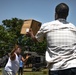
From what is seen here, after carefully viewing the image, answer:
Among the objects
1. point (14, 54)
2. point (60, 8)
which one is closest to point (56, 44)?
point (60, 8)

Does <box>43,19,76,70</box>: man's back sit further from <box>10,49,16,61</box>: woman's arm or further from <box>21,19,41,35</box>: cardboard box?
<box>10,49,16,61</box>: woman's arm

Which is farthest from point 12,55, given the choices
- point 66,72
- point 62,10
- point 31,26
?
point 66,72

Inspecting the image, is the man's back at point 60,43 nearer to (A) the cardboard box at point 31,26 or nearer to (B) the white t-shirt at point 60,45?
(B) the white t-shirt at point 60,45

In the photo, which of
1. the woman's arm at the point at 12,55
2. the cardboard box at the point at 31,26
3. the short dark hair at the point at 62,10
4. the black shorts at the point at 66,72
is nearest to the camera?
the black shorts at the point at 66,72

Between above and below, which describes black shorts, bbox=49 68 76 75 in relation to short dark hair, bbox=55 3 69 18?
below

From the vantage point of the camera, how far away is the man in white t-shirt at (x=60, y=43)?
16.0ft

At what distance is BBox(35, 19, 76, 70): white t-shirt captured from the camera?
16.1ft

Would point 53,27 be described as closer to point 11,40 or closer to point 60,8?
point 60,8

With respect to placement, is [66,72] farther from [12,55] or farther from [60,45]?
[12,55]

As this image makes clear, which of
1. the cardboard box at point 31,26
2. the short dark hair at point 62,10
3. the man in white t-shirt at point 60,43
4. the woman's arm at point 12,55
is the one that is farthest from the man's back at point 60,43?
the woman's arm at point 12,55

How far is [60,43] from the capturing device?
16.3 feet

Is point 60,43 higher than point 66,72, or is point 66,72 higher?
point 60,43

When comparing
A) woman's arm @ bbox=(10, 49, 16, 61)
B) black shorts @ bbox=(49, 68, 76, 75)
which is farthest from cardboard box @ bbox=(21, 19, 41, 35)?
woman's arm @ bbox=(10, 49, 16, 61)

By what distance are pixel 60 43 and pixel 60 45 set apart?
0.10 feet
